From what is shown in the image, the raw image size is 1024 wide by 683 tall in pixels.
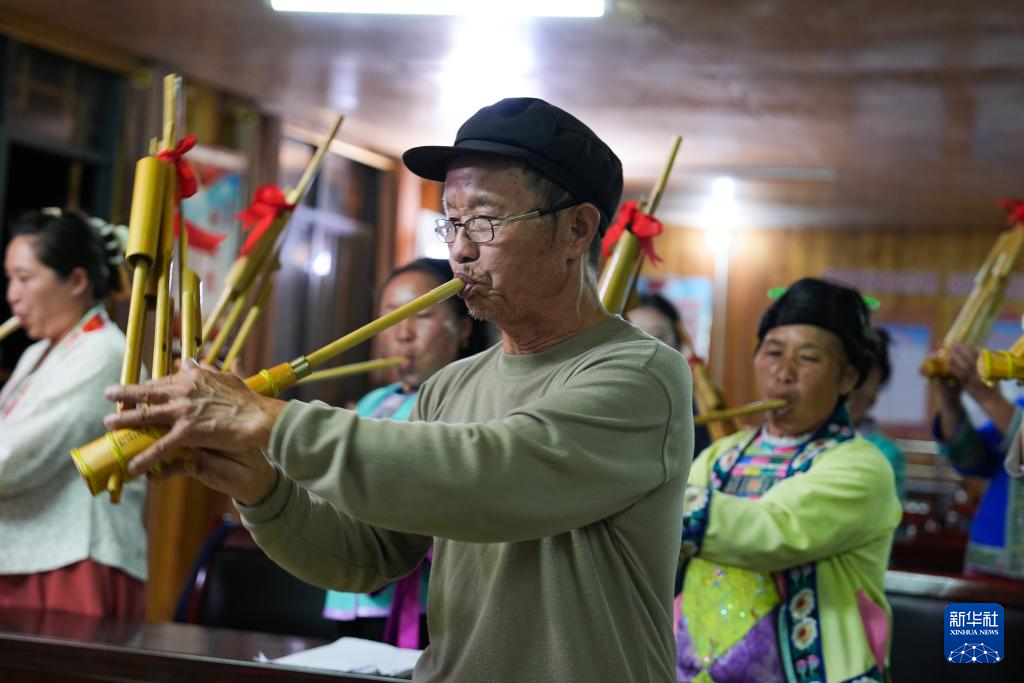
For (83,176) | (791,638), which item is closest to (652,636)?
(791,638)

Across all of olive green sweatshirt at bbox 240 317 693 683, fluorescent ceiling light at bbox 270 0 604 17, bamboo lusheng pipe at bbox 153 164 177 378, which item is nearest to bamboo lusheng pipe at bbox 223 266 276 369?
bamboo lusheng pipe at bbox 153 164 177 378

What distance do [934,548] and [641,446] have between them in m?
3.02

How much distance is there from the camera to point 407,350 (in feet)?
9.38

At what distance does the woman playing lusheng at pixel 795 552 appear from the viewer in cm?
205

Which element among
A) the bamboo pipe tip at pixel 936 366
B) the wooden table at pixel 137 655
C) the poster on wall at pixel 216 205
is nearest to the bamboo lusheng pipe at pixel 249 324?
the wooden table at pixel 137 655

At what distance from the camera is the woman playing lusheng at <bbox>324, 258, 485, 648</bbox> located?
101 inches

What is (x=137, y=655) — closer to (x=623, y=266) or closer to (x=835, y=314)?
(x=623, y=266)

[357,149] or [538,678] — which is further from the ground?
[357,149]

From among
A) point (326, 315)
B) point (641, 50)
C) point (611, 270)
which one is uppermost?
point (641, 50)

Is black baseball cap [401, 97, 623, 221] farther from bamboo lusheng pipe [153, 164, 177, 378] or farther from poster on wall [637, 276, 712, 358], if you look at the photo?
poster on wall [637, 276, 712, 358]

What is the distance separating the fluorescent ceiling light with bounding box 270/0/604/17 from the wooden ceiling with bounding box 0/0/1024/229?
146mm

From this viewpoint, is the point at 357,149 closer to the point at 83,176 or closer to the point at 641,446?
the point at 83,176

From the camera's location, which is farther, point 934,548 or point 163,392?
point 934,548

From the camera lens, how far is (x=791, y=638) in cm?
209
